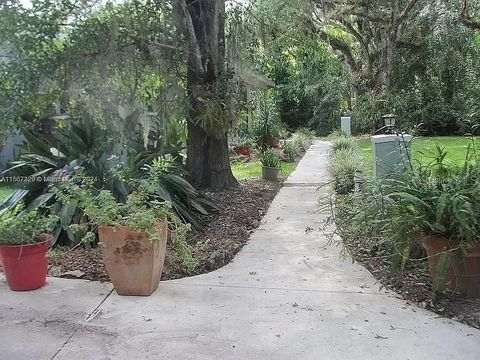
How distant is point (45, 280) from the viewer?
3.79m

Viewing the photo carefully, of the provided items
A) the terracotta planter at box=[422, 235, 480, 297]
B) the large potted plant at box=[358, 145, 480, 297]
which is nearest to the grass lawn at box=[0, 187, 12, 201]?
the large potted plant at box=[358, 145, 480, 297]

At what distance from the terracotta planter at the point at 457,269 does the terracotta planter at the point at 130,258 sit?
6.32 feet

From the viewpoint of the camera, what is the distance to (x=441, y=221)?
10.7ft

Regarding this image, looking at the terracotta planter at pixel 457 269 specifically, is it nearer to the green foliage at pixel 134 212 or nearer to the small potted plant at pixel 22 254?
the green foliage at pixel 134 212

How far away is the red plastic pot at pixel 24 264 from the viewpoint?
11.7ft

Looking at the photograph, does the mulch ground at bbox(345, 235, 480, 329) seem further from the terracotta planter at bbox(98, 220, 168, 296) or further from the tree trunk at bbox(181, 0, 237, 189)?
the tree trunk at bbox(181, 0, 237, 189)

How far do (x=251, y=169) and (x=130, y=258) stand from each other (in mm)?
7409

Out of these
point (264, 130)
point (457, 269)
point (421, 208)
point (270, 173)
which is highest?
point (264, 130)

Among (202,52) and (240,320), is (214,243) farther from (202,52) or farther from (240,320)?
(202,52)

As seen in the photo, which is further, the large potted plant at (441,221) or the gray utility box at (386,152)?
the gray utility box at (386,152)

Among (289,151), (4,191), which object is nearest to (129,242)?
(4,191)

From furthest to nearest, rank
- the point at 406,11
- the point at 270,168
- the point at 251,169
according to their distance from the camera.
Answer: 1. the point at 406,11
2. the point at 251,169
3. the point at 270,168

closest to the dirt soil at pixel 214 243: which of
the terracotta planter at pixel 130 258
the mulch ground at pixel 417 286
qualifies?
the terracotta planter at pixel 130 258

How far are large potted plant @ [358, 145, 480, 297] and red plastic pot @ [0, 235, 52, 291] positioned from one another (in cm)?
252
